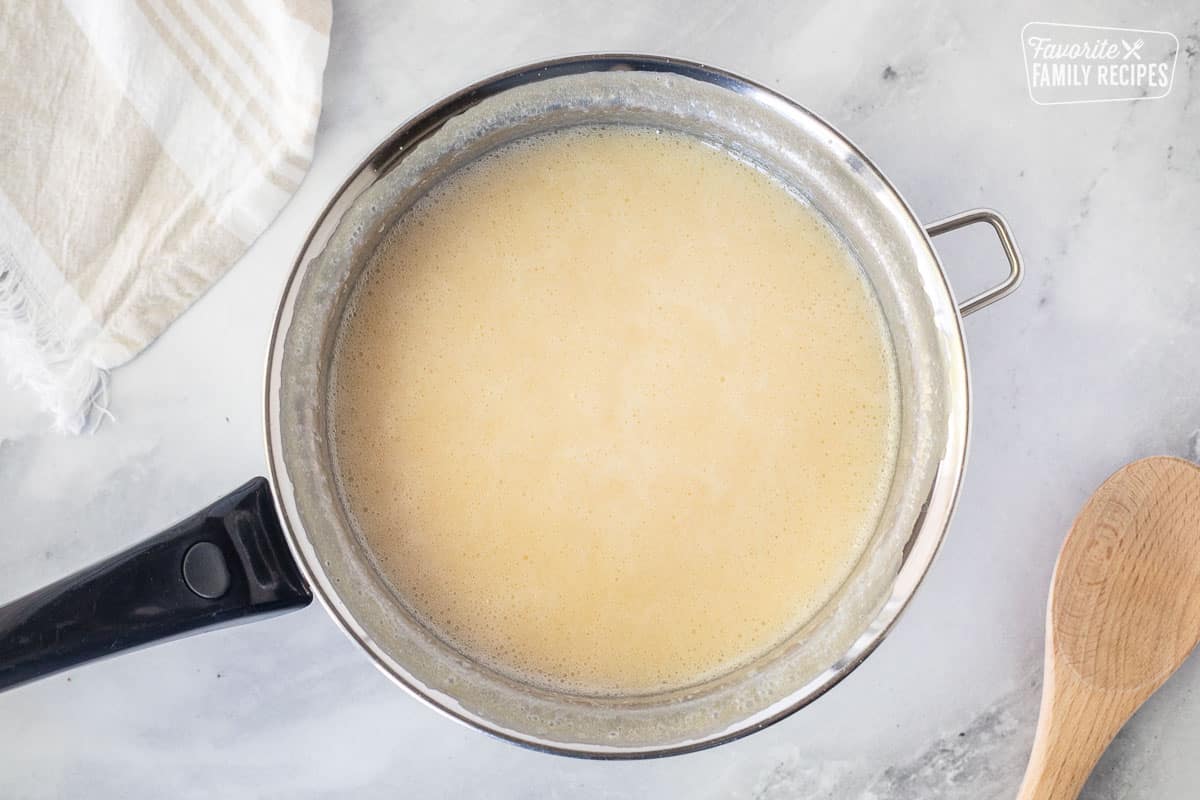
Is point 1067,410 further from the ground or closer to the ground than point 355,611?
further from the ground

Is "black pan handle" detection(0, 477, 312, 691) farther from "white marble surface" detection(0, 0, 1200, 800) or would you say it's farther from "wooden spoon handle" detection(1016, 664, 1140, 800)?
"wooden spoon handle" detection(1016, 664, 1140, 800)

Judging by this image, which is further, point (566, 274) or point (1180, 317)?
point (1180, 317)

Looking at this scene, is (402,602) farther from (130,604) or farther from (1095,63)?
(1095,63)

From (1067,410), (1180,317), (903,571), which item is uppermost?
(1180,317)

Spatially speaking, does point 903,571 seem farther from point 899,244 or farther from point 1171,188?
point 1171,188

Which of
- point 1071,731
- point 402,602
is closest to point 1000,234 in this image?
point 1071,731

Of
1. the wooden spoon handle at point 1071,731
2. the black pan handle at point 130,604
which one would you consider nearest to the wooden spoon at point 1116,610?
the wooden spoon handle at point 1071,731

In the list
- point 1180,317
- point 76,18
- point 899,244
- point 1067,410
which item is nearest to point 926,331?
point 899,244
